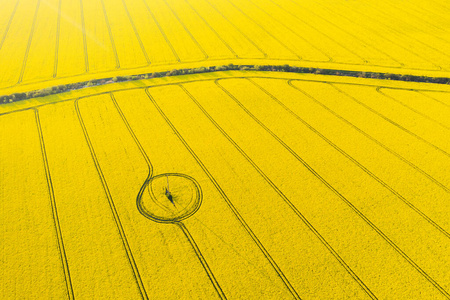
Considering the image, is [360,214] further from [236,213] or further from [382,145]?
[382,145]

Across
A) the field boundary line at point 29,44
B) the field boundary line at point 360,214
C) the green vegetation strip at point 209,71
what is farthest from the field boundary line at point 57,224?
the field boundary line at point 360,214

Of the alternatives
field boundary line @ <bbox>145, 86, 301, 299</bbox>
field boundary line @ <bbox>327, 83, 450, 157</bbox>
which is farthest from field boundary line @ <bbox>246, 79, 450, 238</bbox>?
field boundary line @ <bbox>145, 86, 301, 299</bbox>

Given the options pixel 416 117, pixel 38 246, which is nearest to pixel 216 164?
pixel 38 246

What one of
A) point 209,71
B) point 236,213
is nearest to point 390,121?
point 236,213

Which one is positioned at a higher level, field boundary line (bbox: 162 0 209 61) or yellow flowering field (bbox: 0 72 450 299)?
field boundary line (bbox: 162 0 209 61)

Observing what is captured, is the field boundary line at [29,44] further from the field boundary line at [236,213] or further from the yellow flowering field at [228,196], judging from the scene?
the field boundary line at [236,213]

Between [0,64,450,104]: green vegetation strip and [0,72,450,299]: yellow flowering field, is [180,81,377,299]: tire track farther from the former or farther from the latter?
[0,64,450,104]: green vegetation strip

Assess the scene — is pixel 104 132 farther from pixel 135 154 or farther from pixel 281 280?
pixel 281 280
